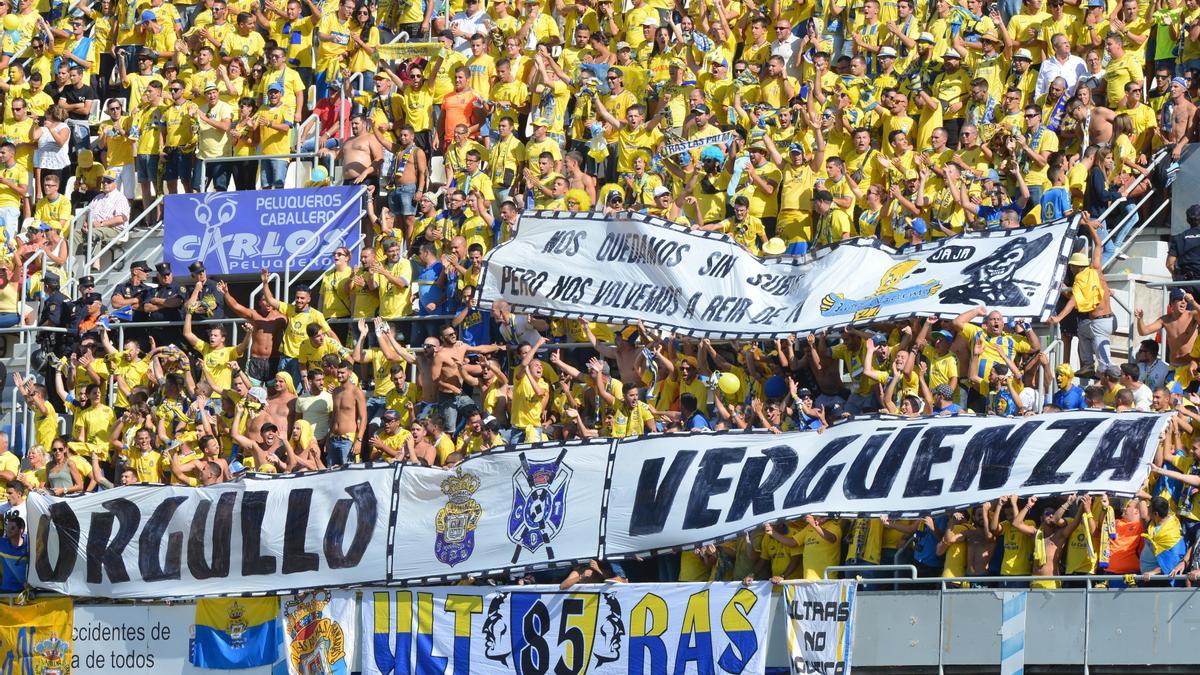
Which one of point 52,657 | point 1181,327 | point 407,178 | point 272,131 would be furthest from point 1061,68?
point 52,657

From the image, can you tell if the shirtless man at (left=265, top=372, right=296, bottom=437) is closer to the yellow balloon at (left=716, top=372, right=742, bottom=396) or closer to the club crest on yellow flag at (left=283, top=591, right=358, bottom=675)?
the club crest on yellow flag at (left=283, top=591, right=358, bottom=675)

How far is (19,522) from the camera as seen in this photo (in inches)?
959

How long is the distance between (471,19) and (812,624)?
38.2ft

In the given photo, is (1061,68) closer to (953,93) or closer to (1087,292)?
(953,93)

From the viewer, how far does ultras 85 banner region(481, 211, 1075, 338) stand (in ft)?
69.4

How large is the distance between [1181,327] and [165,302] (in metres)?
11.2

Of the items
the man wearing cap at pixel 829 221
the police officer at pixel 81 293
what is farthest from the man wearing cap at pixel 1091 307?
the police officer at pixel 81 293

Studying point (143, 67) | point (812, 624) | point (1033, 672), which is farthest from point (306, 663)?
point (143, 67)

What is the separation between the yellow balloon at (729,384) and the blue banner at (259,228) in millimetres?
5688

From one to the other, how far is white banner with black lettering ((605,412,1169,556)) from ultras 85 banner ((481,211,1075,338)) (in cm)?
167

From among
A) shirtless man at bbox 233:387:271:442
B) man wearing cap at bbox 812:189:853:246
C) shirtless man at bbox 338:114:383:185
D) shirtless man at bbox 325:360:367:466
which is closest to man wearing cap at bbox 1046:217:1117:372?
man wearing cap at bbox 812:189:853:246

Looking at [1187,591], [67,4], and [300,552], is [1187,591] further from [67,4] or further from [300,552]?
[67,4]

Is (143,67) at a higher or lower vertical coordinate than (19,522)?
higher

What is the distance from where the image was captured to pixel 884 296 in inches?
850
